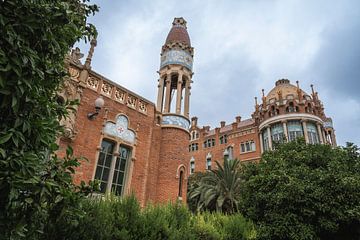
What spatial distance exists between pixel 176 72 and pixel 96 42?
432 centimetres

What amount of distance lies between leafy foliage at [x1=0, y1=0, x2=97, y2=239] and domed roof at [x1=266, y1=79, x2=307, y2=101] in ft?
115

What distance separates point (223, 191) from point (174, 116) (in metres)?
10.3

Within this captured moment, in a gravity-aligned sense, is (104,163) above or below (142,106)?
below

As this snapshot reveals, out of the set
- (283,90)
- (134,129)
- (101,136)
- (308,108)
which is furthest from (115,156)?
(283,90)

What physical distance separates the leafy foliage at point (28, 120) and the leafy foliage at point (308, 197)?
Answer: 26.1ft

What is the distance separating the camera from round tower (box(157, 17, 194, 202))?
37.8ft

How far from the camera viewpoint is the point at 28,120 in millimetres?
2566

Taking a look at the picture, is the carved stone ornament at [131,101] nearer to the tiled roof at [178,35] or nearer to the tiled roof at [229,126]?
the tiled roof at [178,35]

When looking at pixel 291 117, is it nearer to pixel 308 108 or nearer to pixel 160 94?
pixel 308 108

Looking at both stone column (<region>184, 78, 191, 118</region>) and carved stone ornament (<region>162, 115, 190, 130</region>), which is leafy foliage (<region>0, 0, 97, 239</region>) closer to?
carved stone ornament (<region>162, 115, 190, 130</region>)

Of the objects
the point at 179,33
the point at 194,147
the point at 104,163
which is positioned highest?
the point at 194,147

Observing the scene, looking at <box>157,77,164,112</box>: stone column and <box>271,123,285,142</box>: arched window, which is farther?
<box>271,123,285,142</box>: arched window

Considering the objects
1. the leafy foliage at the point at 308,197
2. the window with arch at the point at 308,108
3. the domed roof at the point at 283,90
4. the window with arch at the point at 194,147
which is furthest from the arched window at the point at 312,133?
the leafy foliage at the point at 308,197

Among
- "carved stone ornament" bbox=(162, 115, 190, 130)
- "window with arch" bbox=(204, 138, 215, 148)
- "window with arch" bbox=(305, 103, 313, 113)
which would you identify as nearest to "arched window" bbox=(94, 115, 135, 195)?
"carved stone ornament" bbox=(162, 115, 190, 130)
